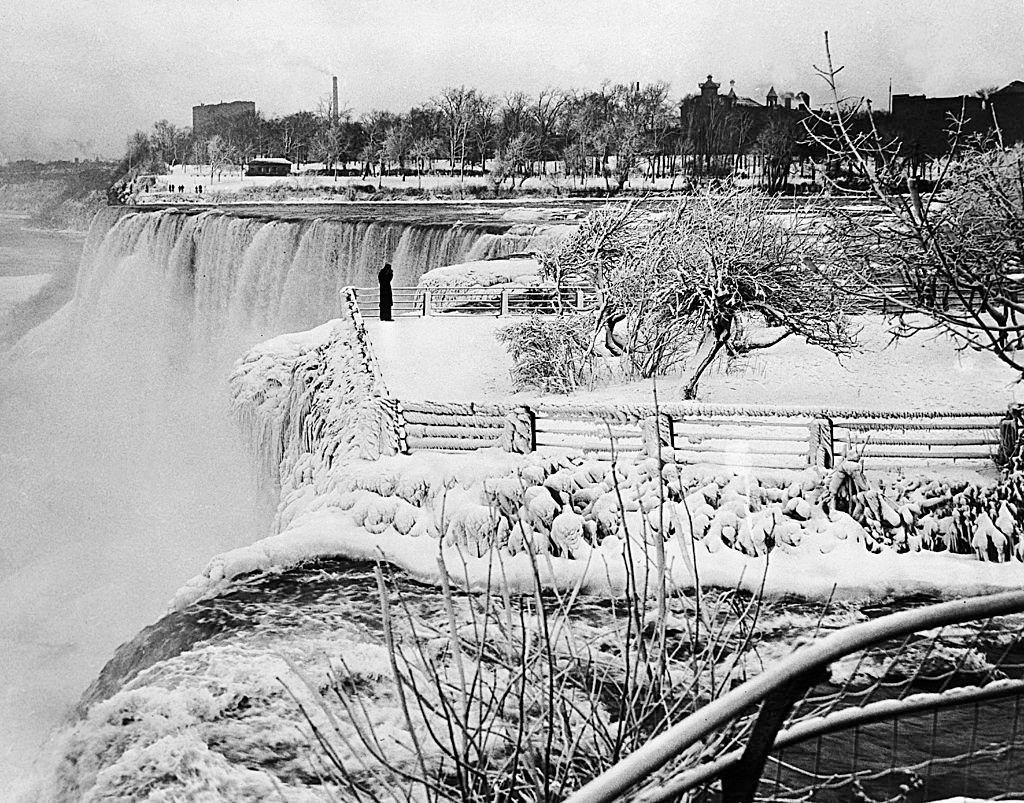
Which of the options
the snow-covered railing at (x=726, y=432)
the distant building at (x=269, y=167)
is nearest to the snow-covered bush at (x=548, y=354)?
the snow-covered railing at (x=726, y=432)

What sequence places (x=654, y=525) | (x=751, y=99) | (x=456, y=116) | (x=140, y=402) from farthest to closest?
1. (x=140, y=402)
2. (x=456, y=116)
3. (x=751, y=99)
4. (x=654, y=525)

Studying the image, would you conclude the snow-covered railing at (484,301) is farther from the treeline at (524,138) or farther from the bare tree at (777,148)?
the bare tree at (777,148)

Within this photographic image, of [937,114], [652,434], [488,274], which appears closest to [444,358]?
[488,274]

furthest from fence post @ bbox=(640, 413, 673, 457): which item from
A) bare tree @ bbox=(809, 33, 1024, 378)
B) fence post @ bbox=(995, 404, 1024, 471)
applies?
fence post @ bbox=(995, 404, 1024, 471)

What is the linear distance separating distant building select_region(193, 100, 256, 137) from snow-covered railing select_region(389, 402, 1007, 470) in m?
6.42

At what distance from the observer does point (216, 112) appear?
1091 cm

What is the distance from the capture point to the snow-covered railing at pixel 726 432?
4.95m

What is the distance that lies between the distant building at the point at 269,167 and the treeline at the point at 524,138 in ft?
0.32

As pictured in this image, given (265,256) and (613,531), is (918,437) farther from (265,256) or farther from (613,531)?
(265,256)

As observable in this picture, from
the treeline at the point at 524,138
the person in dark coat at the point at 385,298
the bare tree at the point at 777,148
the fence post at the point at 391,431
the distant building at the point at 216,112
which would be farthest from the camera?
the distant building at the point at 216,112

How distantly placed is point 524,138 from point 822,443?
5.87 meters

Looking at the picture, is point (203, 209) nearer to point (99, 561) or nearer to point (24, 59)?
point (24, 59)

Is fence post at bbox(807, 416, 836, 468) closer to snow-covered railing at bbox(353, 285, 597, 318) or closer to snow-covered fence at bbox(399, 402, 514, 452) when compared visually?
snow-covered fence at bbox(399, 402, 514, 452)

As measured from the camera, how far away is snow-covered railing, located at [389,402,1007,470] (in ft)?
16.2
